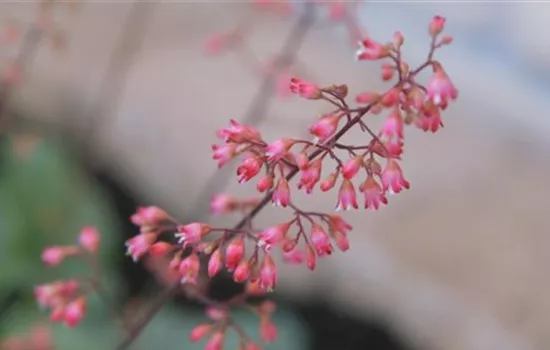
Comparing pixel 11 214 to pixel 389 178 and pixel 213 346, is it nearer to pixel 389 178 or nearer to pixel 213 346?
pixel 213 346

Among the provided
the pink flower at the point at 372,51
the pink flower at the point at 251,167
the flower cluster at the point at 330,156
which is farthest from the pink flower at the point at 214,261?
the pink flower at the point at 372,51

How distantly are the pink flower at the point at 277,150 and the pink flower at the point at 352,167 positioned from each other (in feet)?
0.17

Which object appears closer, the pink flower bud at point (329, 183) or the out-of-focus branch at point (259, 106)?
the pink flower bud at point (329, 183)

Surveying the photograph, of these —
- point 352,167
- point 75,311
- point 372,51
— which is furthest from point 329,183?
point 75,311

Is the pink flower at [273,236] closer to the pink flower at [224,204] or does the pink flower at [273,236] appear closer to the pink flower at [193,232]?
Result: the pink flower at [193,232]

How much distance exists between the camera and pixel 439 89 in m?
0.81

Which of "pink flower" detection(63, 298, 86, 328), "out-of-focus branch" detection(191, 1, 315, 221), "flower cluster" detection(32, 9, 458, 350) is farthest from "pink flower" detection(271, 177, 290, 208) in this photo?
"out-of-focus branch" detection(191, 1, 315, 221)

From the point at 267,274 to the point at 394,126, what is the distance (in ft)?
0.61

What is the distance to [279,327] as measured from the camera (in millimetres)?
1848

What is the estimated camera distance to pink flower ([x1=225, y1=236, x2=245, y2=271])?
2.85 ft

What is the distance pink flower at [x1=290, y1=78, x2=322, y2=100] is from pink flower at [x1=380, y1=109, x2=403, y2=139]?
0.07 m

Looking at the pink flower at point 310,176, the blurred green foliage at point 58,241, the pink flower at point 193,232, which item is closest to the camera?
the pink flower at point 310,176

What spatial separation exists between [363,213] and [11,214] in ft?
2.33

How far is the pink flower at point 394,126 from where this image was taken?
0.81 m
